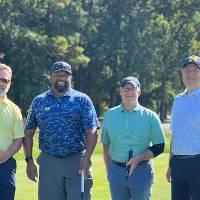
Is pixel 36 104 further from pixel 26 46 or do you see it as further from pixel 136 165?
pixel 26 46

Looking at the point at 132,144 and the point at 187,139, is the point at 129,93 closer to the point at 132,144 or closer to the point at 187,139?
the point at 132,144

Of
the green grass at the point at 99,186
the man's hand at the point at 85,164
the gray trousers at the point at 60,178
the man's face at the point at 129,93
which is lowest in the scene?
the green grass at the point at 99,186

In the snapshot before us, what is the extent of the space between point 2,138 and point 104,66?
4771 cm

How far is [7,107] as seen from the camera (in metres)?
6.71

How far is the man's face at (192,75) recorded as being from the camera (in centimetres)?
646

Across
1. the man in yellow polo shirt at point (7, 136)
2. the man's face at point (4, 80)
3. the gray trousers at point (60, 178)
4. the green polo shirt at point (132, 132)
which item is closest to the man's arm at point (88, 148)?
the gray trousers at point (60, 178)

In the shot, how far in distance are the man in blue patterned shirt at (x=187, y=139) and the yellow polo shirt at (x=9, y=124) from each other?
5.84ft

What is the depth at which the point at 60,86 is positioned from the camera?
6887 millimetres

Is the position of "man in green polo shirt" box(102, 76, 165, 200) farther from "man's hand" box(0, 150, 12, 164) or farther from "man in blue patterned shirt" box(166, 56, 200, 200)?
"man's hand" box(0, 150, 12, 164)

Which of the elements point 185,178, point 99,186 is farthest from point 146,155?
point 99,186

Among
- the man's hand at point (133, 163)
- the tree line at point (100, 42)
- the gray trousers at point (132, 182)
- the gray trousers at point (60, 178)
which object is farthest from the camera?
the tree line at point (100, 42)

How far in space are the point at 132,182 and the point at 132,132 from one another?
57cm

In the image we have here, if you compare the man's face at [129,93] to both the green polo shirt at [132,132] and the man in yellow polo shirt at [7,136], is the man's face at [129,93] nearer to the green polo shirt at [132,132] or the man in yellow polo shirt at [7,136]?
the green polo shirt at [132,132]

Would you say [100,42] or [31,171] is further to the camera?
[100,42]
